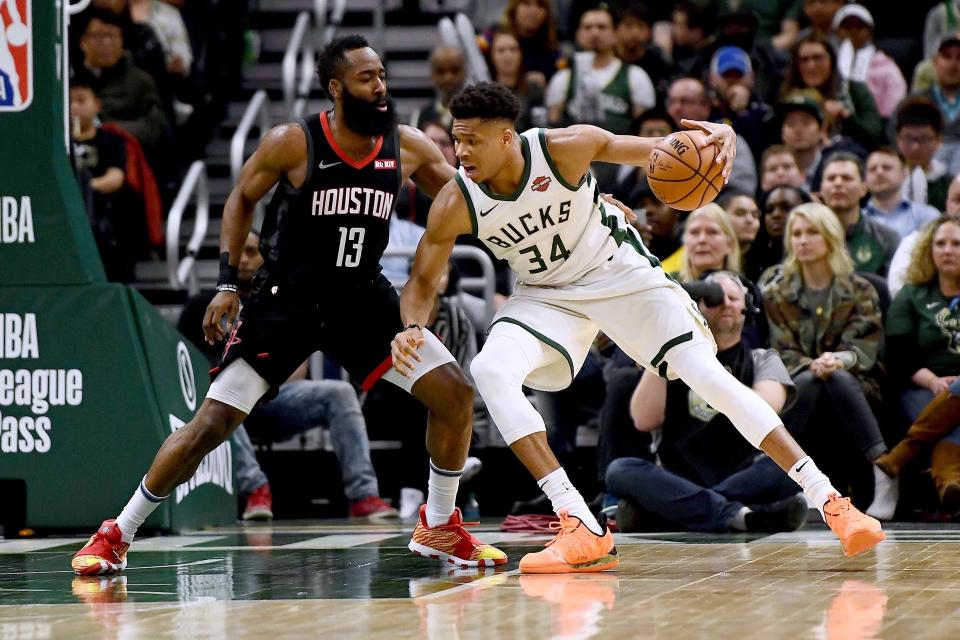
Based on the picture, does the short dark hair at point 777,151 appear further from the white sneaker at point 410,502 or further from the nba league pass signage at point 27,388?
the nba league pass signage at point 27,388

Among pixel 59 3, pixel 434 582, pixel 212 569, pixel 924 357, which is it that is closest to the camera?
pixel 434 582

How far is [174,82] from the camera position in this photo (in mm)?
13969

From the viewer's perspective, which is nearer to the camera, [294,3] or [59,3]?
[59,3]

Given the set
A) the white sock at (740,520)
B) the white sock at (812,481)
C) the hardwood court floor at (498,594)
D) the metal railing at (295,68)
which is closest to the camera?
the hardwood court floor at (498,594)

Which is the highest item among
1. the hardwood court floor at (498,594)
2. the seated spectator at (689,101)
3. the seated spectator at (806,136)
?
the seated spectator at (689,101)

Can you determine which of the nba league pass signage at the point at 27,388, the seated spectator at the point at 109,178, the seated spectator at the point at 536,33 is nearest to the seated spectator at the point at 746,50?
the seated spectator at the point at 536,33

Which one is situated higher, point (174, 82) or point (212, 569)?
point (174, 82)

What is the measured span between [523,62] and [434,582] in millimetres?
8346

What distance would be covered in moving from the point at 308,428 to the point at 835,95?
547cm

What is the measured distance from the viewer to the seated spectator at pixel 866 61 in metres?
13.0

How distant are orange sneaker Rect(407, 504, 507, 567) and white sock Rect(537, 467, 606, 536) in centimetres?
52

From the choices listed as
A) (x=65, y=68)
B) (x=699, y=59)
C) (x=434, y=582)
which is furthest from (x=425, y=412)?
(x=699, y=59)

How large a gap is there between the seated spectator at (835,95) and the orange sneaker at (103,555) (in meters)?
7.77

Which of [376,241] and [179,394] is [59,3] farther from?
[376,241]
